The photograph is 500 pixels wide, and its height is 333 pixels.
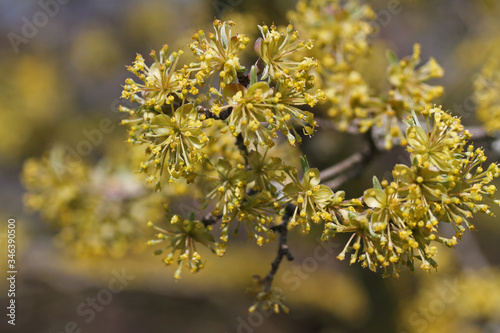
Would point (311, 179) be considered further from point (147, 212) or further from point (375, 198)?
point (147, 212)

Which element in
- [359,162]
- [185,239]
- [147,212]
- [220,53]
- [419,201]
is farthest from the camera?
[147,212]

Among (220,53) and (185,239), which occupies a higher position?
(220,53)

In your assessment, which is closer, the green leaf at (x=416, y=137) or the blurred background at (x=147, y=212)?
the green leaf at (x=416, y=137)

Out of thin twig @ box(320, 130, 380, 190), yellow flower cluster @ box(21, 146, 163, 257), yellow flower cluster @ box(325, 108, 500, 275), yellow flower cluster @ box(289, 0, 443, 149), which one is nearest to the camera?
yellow flower cluster @ box(325, 108, 500, 275)

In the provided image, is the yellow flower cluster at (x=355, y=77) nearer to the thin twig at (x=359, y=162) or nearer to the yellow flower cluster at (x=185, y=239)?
the thin twig at (x=359, y=162)

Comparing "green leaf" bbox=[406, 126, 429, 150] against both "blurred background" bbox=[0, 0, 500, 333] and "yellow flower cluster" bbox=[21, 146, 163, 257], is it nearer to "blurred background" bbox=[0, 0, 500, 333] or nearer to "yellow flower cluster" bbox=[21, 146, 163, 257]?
"blurred background" bbox=[0, 0, 500, 333]

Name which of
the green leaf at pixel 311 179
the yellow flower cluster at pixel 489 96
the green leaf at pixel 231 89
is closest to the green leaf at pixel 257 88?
the green leaf at pixel 231 89

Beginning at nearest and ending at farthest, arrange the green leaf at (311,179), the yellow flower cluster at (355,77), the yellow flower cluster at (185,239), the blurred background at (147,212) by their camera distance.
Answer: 1. the green leaf at (311,179)
2. the yellow flower cluster at (185,239)
3. the yellow flower cluster at (355,77)
4. the blurred background at (147,212)

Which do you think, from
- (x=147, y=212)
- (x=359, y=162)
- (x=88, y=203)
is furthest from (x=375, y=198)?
(x=88, y=203)

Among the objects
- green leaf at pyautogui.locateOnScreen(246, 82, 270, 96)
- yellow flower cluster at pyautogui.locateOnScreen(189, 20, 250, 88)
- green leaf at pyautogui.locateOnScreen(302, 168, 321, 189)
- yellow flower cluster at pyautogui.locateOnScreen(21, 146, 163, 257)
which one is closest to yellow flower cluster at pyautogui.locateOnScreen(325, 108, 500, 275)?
green leaf at pyautogui.locateOnScreen(302, 168, 321, 189)
